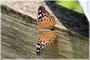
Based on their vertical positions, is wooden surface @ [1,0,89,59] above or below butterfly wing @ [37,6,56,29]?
below

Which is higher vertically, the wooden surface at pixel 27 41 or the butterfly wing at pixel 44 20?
the butterfly wing at pixel 44 20

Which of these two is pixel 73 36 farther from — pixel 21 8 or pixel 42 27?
pixel 21 8

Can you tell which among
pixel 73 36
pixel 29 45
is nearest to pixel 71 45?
pixel 73 36
